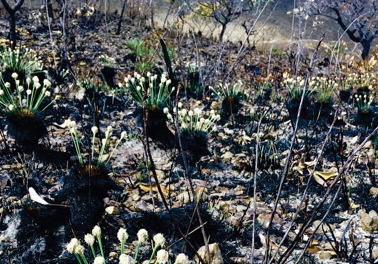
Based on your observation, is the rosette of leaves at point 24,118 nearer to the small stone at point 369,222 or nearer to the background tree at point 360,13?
the small stone at point 369,222

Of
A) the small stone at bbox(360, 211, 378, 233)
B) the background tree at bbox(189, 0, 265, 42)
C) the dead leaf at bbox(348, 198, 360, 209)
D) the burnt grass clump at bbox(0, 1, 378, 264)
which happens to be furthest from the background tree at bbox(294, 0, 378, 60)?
the small stone at bbox(360, 211, 378, 233)

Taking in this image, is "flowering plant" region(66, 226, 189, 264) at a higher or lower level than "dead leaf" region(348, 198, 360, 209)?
higher

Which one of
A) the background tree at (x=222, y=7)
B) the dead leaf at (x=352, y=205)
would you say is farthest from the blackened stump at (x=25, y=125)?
the background tree at (x=222, y=7)

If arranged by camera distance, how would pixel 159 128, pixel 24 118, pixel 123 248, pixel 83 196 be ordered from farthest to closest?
1. pixel 159 128
2. pixel 24 118
3. pixel 83 196
4. pixel 123 248

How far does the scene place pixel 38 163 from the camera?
2836 mm

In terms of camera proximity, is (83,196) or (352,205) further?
(352,205)

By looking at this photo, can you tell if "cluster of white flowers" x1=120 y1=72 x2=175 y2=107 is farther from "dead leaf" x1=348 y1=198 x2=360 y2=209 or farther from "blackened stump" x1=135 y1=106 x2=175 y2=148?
"dead leaf" x1=348 y1=198 x2=360 y2=209

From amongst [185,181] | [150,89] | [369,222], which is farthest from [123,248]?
[150,89]

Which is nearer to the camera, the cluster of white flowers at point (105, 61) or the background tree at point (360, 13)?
the cluster of white flowers at point (105, 61)

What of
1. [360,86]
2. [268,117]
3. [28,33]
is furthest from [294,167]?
[28,33]

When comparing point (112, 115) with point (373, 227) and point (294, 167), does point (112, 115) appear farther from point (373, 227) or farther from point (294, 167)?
point (373, 227)

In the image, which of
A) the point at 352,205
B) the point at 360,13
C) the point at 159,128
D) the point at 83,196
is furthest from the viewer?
the point at 360,13

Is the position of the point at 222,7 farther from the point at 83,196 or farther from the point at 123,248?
the point at 123,248

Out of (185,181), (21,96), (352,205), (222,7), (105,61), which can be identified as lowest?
(185,181)
